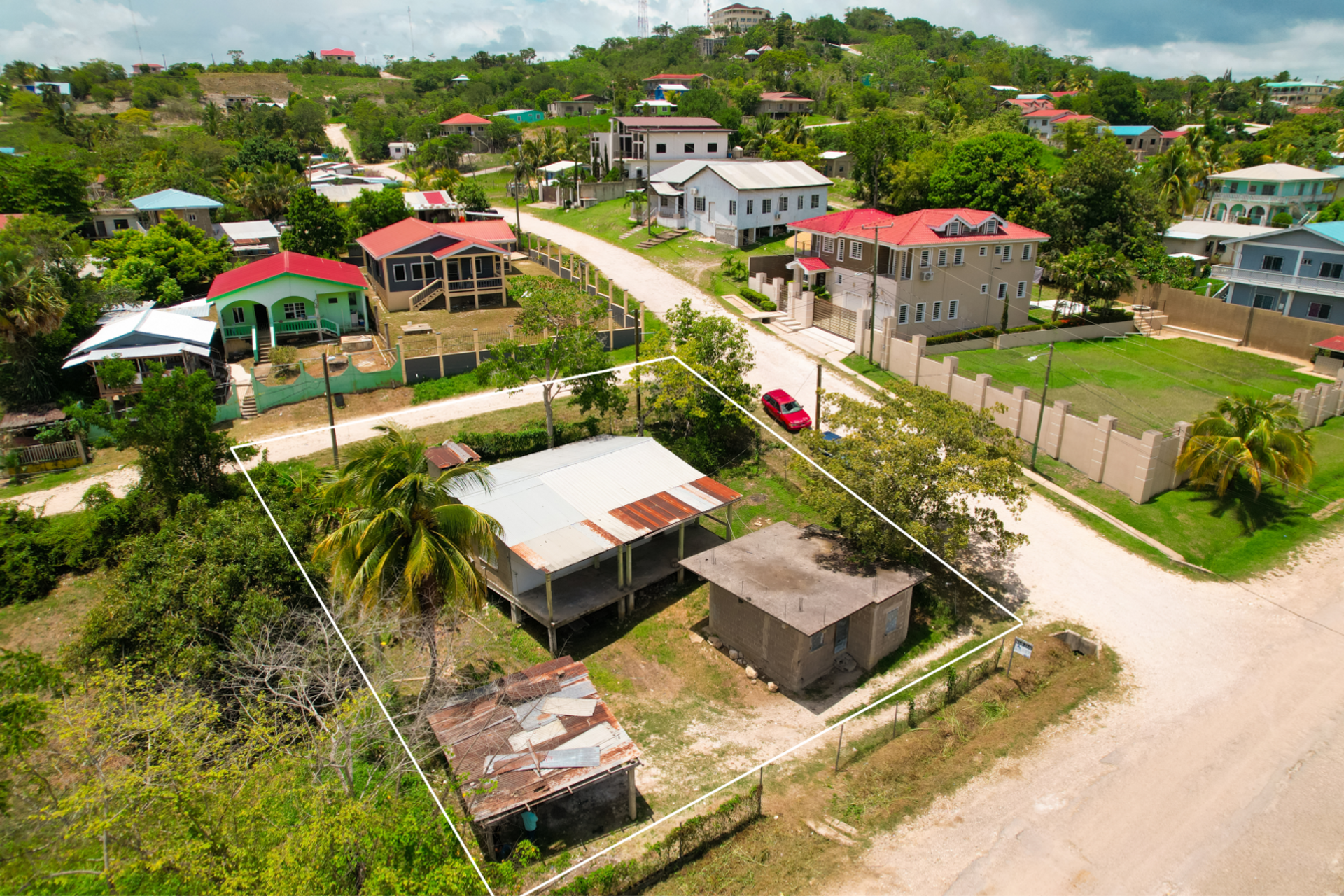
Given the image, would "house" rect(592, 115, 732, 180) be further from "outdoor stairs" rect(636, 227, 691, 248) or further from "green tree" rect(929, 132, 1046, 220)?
"green tree" rect(929, 132, 1046, 220)

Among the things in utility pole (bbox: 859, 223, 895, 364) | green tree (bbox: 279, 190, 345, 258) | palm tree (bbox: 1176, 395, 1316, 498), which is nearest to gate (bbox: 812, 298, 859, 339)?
utility pole (bbox: 859, 223, 895, 364)

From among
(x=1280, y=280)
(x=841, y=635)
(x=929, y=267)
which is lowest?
(x=841, y=635)

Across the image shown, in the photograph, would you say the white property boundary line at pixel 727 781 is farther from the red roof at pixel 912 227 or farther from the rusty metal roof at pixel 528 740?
the red roof at pixel 912 227

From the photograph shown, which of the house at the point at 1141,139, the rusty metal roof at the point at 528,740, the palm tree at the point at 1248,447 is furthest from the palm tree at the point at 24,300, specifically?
the house at the point at 1141,139

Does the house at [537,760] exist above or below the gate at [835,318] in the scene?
below

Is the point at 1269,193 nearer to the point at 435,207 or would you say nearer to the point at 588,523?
the point at 435,207

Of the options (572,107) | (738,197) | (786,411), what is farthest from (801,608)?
(572,107)

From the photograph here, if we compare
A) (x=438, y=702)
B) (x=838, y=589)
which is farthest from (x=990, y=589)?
(x=438, y=702)
